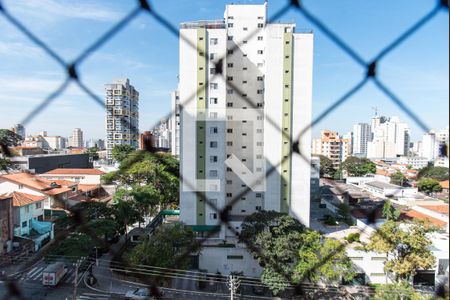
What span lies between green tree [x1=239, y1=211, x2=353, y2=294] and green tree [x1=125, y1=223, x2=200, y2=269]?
85 centimetres

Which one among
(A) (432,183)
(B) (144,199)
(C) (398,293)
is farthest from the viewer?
(B) (144,199)

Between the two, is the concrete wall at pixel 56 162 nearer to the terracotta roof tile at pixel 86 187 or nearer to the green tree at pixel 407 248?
the terracotta roof tile at pixel 86 187

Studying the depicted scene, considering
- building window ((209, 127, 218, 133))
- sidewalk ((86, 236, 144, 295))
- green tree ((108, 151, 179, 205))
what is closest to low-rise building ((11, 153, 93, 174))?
green tree ((108, 151, 179, 205))

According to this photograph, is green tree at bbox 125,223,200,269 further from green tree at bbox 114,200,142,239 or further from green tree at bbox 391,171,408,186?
green tree at bbox 391,171,408,186

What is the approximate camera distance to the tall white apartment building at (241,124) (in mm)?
4809

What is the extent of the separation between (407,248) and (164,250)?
2726 mm

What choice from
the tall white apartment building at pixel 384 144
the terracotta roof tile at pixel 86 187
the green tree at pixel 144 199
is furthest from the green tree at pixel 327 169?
the terracotta roof tile at pixel 86 187

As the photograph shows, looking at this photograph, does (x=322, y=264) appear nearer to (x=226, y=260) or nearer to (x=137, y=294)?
(x=226, y=260)

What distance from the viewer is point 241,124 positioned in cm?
568

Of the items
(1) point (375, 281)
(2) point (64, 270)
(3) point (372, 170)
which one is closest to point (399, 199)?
(1) point (375, 281)

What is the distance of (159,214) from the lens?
6418 mm

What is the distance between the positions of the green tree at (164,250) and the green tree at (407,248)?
2147 millimetres

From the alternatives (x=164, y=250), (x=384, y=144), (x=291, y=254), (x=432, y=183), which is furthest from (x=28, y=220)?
(x=384, y=144)

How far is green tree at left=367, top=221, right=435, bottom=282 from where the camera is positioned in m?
3.20
